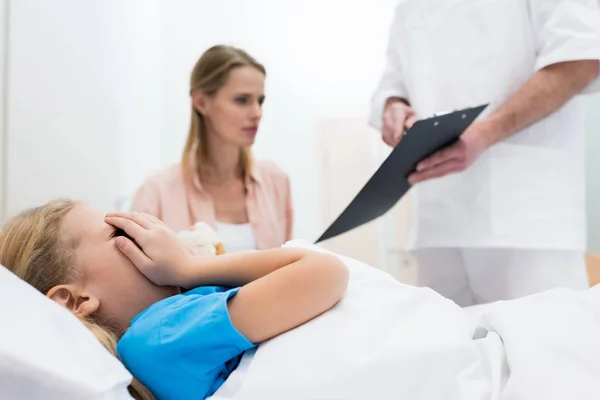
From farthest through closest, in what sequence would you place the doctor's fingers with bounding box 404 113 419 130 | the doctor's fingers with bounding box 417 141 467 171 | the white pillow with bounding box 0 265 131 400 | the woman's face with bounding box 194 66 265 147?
the woman's face with bounding box 194 66 265 147 → the doctor's fingers with bounding box 404 113 419 130 → the doctor's fingers with bounding box 417 141 467 171 → the white pillow with bounding box 0 265 131 400

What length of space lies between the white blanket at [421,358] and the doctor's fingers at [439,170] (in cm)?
51

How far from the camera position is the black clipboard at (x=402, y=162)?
37.6 inches

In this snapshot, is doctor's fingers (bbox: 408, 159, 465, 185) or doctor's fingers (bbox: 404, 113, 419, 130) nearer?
doctor's fingers (bbox: 408, 159, 465, 185)

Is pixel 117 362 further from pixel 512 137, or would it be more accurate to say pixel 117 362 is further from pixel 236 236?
pixel 236 236

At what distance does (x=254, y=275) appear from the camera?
27.7 inches

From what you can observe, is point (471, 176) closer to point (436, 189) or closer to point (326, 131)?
point (436, 189)

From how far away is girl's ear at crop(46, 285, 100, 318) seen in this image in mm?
719

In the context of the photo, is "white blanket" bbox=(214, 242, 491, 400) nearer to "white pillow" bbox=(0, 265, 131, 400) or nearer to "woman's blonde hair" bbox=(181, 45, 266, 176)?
"white pillow" bbox=(0, 265, 131, 400)

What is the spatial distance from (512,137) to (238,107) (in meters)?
0.90

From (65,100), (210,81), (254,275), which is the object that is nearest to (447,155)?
(254,275)

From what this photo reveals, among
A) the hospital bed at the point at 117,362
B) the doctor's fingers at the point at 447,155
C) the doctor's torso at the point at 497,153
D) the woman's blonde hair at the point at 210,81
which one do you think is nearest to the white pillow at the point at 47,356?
the hospital bed at the point at 117,362

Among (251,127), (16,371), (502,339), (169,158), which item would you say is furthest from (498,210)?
(169,158)

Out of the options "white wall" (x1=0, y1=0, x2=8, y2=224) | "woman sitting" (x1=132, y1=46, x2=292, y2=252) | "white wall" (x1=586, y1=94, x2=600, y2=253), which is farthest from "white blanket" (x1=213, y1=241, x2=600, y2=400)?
"white wall" (x1=586, y1=94, x2=600, y2=253)

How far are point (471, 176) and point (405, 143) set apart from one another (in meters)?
0.35
